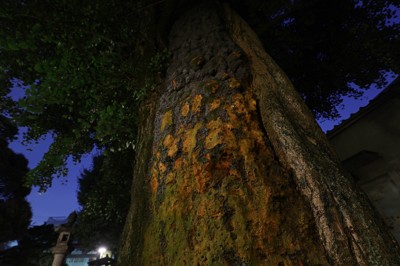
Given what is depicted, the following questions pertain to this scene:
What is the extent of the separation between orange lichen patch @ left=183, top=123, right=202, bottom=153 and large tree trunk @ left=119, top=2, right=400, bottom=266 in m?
0.01

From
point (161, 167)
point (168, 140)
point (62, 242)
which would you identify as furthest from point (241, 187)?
point (62, 242)

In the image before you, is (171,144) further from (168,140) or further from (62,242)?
(62,242)

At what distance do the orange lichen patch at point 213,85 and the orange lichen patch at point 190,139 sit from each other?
1.47 ft

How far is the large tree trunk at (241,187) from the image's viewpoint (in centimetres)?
139

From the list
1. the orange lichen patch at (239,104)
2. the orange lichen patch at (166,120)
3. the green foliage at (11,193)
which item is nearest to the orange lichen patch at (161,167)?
the orange lichen patch at (166,120)

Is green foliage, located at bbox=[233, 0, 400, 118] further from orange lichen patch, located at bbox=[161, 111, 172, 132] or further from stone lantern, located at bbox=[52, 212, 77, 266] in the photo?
stone lantern, located at bbox=[52, 212, 77, 266]

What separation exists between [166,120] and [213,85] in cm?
60

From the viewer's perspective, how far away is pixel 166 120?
93.7 inches

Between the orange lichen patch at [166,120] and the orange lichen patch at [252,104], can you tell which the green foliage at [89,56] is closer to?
the orange lichen patch at [166,120]

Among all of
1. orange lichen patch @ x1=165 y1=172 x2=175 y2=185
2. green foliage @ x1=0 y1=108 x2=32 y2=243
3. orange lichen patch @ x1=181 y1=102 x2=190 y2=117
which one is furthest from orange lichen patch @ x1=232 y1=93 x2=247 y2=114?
green foliage @ x1=0 y1=108 x2=32 y2=243

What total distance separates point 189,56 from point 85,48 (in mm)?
2177

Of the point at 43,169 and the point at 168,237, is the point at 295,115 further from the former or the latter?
the point at 43,169

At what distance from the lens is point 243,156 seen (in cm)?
177

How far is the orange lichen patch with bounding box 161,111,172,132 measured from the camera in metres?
2.33
